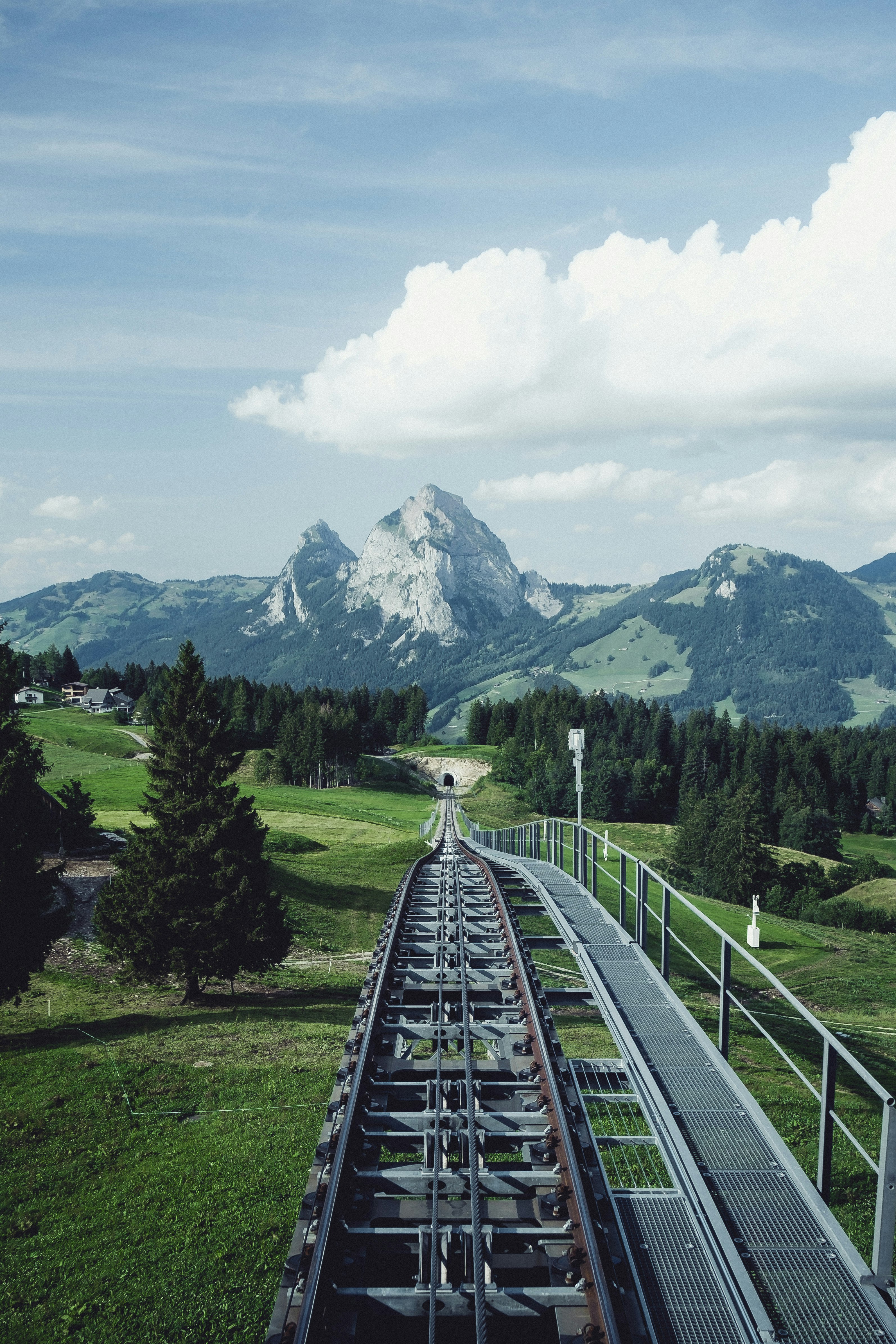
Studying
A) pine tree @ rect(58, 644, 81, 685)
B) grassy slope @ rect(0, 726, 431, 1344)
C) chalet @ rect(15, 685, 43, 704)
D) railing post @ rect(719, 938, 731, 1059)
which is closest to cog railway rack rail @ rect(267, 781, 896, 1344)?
railing post @ rect(719, 938, 731, 1059)

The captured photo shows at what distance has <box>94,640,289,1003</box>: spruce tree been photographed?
78.8ft

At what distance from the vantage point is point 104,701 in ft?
516

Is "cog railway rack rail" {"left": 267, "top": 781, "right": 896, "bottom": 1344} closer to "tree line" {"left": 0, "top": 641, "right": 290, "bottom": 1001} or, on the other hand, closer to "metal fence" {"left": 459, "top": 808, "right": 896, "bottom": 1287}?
"metal fence" {"left": 459, "top": 808, "right": 896, "bottom": 1287}

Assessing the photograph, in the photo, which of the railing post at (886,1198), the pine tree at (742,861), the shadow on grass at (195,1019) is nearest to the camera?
the railing post at (886,1198)

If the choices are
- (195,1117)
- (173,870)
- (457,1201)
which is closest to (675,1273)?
(457,1201)

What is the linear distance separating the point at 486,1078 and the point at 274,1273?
10.5 feet

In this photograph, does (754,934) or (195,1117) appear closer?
(195,1117)

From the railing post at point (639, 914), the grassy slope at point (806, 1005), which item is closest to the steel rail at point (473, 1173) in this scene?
the railing post at point (639, 914)

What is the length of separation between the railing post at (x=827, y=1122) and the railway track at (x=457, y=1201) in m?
1.76

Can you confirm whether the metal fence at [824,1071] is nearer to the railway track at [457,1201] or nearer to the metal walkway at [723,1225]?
the metal walkway at [723,1225]

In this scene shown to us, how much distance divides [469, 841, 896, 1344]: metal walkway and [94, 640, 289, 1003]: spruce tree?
16.4 meters

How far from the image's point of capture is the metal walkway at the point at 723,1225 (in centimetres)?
568

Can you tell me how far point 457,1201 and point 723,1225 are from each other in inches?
89.5

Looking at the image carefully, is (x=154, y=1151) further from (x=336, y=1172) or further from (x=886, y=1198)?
(x=886, y=1198)
